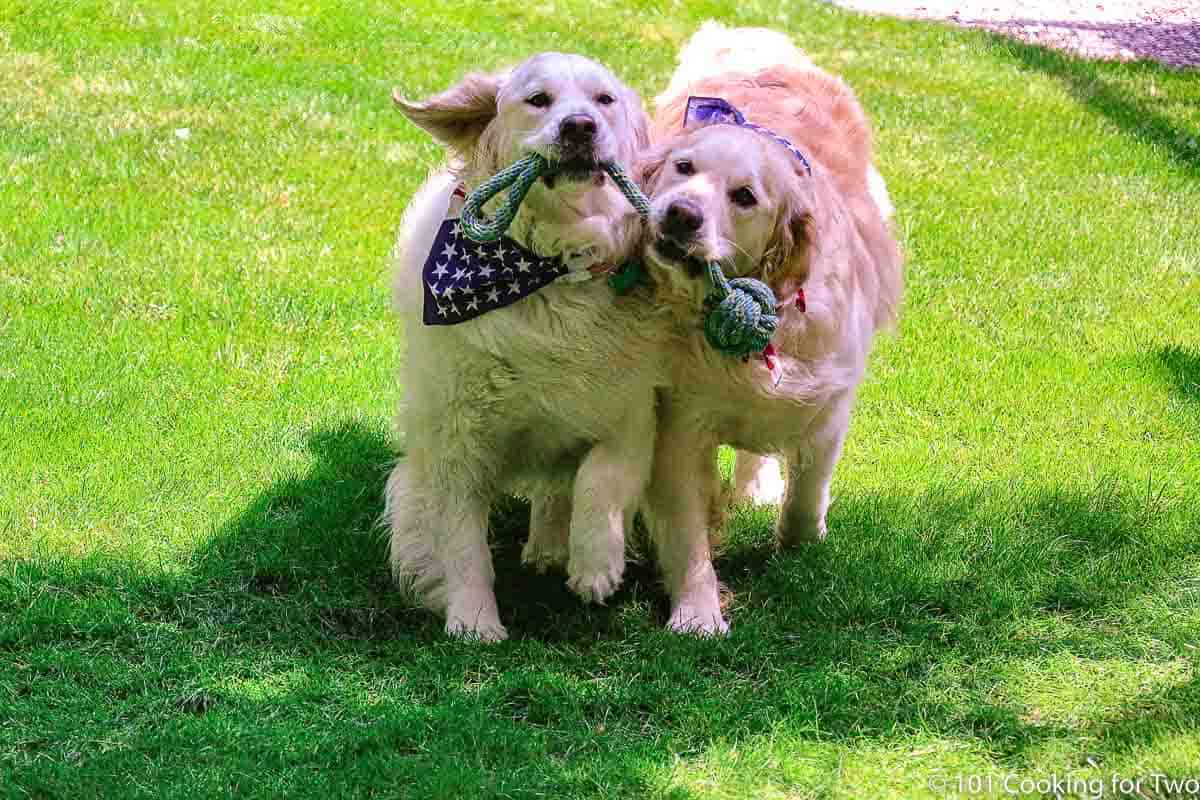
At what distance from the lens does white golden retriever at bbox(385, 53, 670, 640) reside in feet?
12.9

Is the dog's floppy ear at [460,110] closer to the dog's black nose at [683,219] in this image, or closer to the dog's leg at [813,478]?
the dog's black nose at [683,219]

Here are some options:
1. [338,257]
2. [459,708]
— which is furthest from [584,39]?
[459,708]

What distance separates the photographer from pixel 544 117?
12.7 feet

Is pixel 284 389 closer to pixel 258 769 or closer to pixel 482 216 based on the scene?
pixel 482 216

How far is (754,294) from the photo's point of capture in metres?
3.93

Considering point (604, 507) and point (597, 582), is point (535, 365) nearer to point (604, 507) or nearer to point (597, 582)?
point (604, 507)

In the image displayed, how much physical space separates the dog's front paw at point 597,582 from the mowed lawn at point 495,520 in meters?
0.24

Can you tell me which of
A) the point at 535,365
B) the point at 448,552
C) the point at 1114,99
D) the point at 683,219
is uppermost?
the point at 683,219

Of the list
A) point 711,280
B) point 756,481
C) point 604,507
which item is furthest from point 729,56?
point 604,507

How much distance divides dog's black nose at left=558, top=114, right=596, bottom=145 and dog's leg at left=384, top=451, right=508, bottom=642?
1218 millimetres

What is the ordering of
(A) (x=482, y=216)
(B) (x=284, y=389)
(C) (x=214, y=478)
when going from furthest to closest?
(B) (x=284, y=389) → (C) (x=214, y=478) → (A) (x=482, y=216)

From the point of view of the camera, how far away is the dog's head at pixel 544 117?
3779mm

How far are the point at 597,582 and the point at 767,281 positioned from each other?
3.29ft

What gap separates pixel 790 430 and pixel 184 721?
1.94 meters
